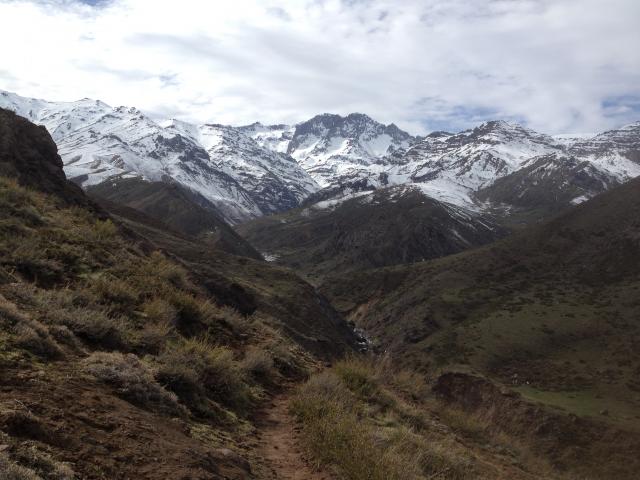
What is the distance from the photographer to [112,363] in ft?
24.6

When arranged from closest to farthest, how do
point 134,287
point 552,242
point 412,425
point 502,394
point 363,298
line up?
point 412,425 → point 134,287 → point 502,394 → point 552,242 → point 363,298

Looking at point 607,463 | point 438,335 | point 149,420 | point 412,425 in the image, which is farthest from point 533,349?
point 149,420

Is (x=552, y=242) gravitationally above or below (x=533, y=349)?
above

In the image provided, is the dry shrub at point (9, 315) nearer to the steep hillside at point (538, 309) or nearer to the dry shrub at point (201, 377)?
the dry shrub at point (201, 377)

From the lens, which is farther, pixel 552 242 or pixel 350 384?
pixel 552 242

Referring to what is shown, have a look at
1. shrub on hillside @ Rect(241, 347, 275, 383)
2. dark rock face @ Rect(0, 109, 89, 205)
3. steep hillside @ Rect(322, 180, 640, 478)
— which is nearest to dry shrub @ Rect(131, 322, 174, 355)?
shrub on hillside @ Rect(241, 347, 275, 383)

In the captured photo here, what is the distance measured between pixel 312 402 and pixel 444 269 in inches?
4662

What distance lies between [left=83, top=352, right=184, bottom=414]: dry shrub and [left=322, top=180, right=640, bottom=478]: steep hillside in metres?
53.9

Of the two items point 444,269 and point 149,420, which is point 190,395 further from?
point 444,269

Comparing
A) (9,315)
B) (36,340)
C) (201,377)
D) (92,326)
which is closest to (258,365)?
(201,377)

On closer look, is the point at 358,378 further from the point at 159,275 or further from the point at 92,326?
the point at 92,326

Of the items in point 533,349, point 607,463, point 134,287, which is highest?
point 134,287

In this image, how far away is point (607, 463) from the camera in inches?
1773

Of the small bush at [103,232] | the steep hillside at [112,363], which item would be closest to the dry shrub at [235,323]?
the steep hillside at [112,363]
